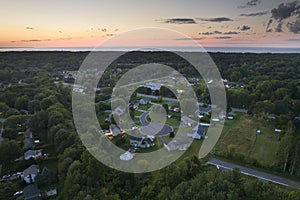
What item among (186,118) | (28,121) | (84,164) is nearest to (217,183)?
(84,164)

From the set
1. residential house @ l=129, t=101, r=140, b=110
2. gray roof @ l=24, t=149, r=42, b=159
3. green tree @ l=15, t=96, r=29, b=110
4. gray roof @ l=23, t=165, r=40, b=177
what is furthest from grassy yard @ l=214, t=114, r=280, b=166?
green tree @ l=15, t=96, r=29, b=110

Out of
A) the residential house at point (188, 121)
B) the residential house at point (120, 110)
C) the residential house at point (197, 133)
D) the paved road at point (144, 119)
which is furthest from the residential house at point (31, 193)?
the residential house at point (188, 121)

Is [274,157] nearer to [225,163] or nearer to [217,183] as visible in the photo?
[225,163]

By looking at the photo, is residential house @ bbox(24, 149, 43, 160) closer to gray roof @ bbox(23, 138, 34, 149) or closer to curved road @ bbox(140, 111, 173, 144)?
gray roof @ bbox(23, 138, 34, 149)

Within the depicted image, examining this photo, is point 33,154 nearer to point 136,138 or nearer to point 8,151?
point 8,151

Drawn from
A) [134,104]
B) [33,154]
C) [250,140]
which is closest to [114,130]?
[33,154]
